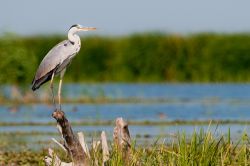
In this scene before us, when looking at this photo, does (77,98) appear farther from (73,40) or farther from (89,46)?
(73,40)

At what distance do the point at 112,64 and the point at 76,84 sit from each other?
2045 mm

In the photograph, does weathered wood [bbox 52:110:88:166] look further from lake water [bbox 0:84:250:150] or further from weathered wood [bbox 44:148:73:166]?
lake water [bbox 0:84:250:150]

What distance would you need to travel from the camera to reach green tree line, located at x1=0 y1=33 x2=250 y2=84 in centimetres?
3575

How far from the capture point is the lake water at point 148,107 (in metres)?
20.7

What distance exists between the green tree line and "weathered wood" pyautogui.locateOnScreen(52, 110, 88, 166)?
24.5 meters

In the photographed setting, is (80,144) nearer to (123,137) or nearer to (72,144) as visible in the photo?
(72,144)

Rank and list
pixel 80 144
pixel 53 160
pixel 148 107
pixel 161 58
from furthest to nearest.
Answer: pixel 161 58, pixel 148 107, pixel 80 144, pixel 53 160

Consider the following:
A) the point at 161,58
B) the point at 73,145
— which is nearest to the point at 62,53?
the point at 73,145

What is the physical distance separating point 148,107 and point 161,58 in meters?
8.97

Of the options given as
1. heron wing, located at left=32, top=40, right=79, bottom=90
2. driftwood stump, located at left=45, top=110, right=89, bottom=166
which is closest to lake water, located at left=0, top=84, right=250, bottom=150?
heron wing, located at left=32, top=40, right=79, bottom=90

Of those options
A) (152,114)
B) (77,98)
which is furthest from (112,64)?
(152,114)

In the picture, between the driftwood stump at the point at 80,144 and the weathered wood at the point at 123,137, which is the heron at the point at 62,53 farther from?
the weathered wood at the point at 123,137

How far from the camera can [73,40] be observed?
13.1 m

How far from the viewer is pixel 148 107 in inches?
1071
